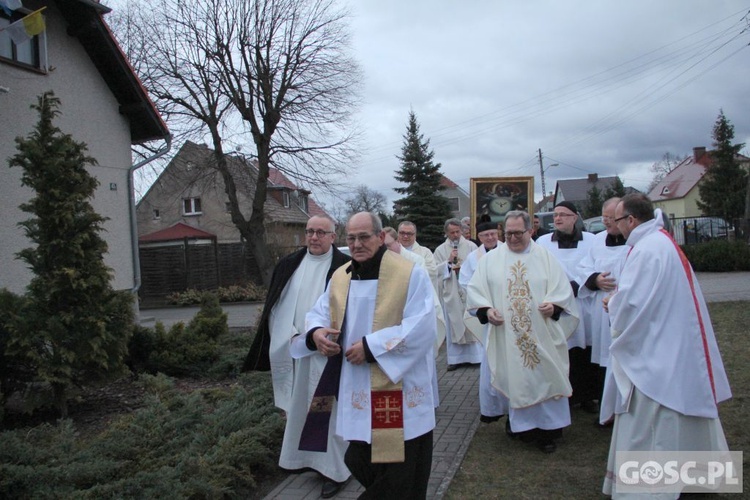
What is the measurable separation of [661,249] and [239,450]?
10.8 ft

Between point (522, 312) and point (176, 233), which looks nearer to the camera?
point (522, 312)

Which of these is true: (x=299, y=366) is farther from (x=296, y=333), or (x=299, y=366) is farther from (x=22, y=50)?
(x=22, y=50)

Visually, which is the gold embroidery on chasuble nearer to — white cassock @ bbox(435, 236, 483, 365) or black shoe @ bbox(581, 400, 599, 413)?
black shoe @ bbox(581, 400, 599, 413)

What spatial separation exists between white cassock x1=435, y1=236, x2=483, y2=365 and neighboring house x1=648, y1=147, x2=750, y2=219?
4623cm

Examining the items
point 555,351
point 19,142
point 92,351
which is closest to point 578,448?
point 555,351

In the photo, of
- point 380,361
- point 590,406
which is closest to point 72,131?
point 590,406

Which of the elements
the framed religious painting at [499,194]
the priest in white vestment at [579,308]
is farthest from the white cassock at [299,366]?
the framed religious painting at [499,194]

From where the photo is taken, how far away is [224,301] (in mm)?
22531

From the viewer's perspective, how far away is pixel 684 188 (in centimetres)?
5203

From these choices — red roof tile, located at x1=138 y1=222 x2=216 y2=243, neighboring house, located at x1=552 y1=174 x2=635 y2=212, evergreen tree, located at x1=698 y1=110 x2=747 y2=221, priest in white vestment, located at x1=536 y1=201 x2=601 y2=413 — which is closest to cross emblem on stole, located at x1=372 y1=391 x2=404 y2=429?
priest in white vestment, located at x1=536 y1=201 x2=601 y2=413

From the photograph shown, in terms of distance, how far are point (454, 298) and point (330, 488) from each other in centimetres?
502

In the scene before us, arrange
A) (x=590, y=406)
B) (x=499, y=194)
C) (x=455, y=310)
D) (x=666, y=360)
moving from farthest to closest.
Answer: (x=499, y=194)
(x=455, y=310)
(x=590, y=406)
(x=666, y=360)

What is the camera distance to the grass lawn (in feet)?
13.9

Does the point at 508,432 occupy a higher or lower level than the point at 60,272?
lower
